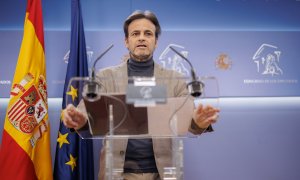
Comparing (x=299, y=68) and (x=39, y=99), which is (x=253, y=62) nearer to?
(x=299, y=68)

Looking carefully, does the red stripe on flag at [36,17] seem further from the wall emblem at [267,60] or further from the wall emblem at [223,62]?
the wall emblem at [267,60]

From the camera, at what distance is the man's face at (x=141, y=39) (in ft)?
6.63

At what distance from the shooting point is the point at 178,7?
123 inches

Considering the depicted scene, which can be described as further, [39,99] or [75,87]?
Answer: [39,99]

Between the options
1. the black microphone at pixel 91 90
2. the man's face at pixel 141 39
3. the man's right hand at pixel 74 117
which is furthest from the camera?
the man's face at pixel 141 39

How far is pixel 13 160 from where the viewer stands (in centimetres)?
253

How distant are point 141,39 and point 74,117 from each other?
2.62 feet

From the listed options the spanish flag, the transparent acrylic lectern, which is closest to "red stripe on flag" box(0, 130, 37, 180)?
the spanish flag

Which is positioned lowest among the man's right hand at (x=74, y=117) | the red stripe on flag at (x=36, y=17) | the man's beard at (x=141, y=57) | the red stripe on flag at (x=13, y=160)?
the red stripe on flag at (x=13, y=160)

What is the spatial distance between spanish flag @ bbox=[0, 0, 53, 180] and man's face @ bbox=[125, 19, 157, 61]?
1.02m

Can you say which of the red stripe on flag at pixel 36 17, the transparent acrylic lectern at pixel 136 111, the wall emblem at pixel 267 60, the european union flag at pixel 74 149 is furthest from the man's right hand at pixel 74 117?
the wall emblem at pixel 267 60

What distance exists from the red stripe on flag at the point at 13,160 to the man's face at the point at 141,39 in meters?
1.25

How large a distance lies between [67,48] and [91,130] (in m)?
1.79

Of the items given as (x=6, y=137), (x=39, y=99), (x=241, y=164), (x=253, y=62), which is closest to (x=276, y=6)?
(x=253, y=62)
